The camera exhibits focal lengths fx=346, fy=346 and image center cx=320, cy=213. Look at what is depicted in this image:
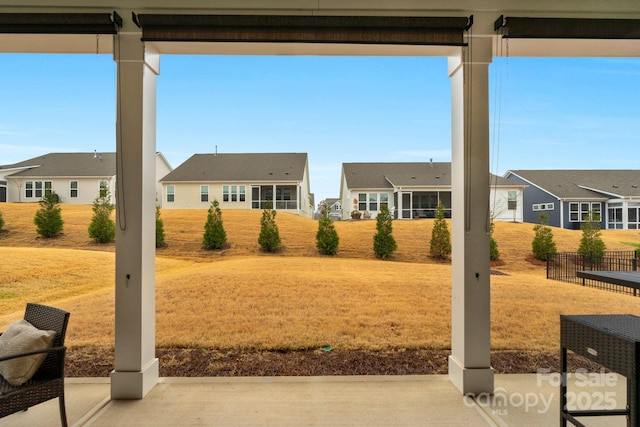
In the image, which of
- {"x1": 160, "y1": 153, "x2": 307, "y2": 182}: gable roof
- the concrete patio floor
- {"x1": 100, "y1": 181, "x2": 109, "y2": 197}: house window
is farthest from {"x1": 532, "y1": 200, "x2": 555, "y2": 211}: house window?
{"x1": 100, "y1": 181, "x2": 109, "y2": 197}: house window

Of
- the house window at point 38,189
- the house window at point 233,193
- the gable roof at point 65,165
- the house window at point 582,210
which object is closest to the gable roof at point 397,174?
the house window at point 233,193

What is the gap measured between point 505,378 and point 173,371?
2.69m

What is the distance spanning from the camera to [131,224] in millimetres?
2443

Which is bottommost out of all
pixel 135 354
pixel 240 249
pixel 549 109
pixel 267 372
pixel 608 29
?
pixel 267 372

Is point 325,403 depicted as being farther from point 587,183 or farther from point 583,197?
point 587,183

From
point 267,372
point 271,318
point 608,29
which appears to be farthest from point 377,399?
point 608,29

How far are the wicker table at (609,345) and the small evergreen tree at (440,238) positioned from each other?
1596 millimetres

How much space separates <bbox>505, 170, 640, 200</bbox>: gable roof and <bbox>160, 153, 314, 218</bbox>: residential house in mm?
2025

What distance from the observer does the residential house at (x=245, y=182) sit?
3443mm

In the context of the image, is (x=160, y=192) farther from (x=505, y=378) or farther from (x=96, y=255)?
(x=505, y=378)

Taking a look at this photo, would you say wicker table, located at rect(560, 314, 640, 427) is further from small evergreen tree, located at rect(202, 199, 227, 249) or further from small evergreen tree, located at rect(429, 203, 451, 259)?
small evergreen tree, located at rect(202, 199, 227, 249)

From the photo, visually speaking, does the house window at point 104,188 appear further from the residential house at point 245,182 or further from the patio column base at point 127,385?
the patio column base at point 127,385

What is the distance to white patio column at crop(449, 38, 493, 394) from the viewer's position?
8.20 ft

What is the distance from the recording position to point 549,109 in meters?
3.43
